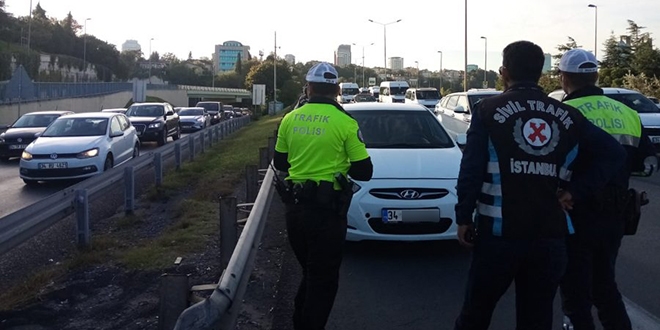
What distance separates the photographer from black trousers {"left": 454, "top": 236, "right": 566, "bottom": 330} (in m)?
3.68

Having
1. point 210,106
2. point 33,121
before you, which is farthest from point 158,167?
point 210,106

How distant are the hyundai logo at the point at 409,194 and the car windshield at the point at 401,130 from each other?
1.42 metres

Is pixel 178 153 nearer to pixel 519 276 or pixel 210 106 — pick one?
pixel 519 276

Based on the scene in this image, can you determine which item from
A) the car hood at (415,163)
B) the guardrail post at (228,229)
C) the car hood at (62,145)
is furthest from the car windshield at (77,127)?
the guardrail post at (228,229)

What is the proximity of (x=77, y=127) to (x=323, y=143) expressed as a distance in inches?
544

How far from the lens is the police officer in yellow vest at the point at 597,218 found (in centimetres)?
437

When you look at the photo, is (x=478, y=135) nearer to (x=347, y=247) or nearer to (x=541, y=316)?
(x=541, y=316)

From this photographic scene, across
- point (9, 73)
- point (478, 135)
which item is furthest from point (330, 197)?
point (9, 73)

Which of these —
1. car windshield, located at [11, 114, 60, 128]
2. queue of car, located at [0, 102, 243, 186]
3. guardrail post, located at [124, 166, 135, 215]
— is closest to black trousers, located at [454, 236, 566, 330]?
guardrail post, located at [124, 166, 135, 215]

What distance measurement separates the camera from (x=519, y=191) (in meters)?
A: 3.64

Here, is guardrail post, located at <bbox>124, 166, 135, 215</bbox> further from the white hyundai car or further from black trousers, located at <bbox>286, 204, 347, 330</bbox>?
black trousers, located at <bbox>286, 204, 347, 330</bbox>

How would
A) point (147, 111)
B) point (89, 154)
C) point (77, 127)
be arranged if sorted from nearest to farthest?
point (89, 154) < point (77, 127) < point (147, 111)

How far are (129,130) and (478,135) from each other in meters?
16.2

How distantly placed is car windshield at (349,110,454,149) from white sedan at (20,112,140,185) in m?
7.72
